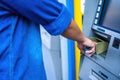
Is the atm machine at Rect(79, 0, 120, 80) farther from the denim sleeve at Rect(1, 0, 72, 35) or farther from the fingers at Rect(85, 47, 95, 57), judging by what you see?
the denim sleeve at Rect(1, 0, 72, 35)

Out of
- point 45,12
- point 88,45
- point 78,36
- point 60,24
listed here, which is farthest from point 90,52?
point 45,12

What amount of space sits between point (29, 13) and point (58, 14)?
0.51ft

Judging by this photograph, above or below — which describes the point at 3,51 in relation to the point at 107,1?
below

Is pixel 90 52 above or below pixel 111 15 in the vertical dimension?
below

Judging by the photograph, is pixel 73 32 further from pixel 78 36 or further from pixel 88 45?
pixel 88 45

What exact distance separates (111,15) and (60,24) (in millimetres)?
434

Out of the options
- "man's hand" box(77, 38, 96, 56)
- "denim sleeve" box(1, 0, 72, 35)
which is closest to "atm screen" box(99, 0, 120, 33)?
"man's hand" box(77, 38, 96, 56)

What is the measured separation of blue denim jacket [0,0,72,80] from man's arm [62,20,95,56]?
0.06 m

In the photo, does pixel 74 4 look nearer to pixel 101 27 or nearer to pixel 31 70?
pixel 101 27

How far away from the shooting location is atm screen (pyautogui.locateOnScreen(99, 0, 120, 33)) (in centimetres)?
132

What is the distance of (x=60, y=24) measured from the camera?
43.2 inches

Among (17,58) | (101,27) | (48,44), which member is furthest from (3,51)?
(48,44)

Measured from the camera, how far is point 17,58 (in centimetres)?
112

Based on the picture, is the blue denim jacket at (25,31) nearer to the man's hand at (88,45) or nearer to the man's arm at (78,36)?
the man's arm at (78,36)
